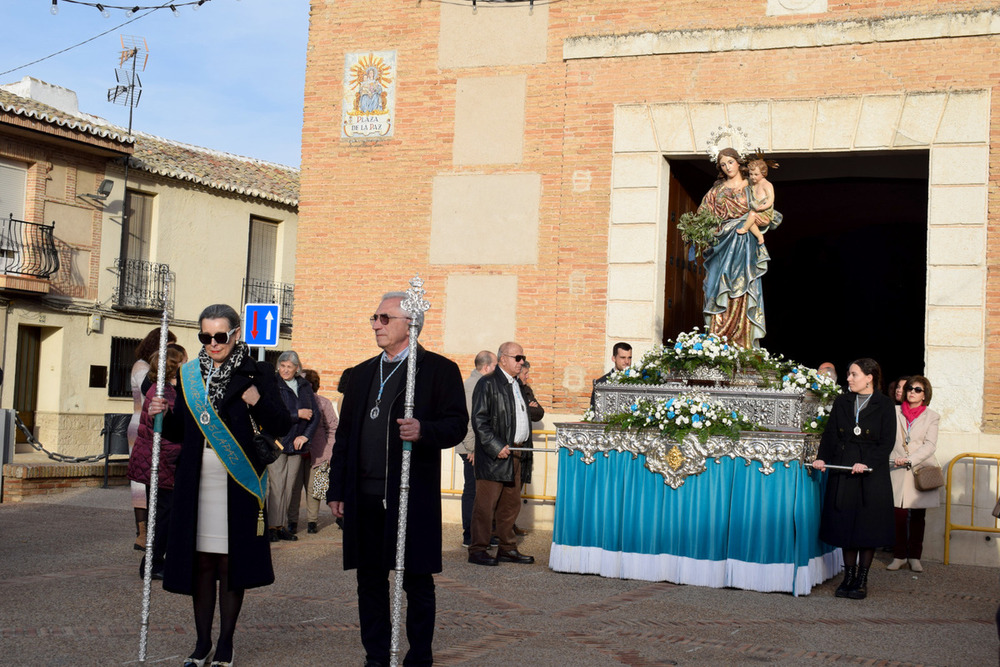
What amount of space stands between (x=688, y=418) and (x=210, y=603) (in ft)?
14.8

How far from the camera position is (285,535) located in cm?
1086

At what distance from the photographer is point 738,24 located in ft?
40.8

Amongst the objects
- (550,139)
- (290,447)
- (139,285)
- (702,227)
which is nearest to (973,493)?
(702,227)

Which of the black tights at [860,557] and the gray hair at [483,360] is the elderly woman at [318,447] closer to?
the gray hair at [483,360]

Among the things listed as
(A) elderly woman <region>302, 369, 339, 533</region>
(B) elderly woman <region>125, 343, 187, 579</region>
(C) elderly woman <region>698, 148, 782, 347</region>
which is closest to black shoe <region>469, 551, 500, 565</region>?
(A) elderly woman <region>302, 369, 339, 533</region>

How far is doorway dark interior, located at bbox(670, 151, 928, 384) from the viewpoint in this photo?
625 inches

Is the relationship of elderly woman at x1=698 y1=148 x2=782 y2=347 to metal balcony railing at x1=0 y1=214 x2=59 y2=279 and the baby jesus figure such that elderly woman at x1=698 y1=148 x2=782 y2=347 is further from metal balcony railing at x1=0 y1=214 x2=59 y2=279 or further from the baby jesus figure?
metal balcony railing at x1=0 y1=214 x2=59 y2=279

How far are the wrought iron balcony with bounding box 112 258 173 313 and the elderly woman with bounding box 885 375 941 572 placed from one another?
1822 centimetres

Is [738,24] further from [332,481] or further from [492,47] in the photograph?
[332,481]

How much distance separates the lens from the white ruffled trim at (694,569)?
8.54 meters

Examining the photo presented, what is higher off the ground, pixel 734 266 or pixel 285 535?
pixel 734 266

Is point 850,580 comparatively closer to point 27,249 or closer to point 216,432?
point 216,432

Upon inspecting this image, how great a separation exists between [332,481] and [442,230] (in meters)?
8.11

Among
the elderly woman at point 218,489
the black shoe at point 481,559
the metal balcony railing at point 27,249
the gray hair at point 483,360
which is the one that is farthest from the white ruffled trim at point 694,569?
the metal balcony railing at point 27,249
